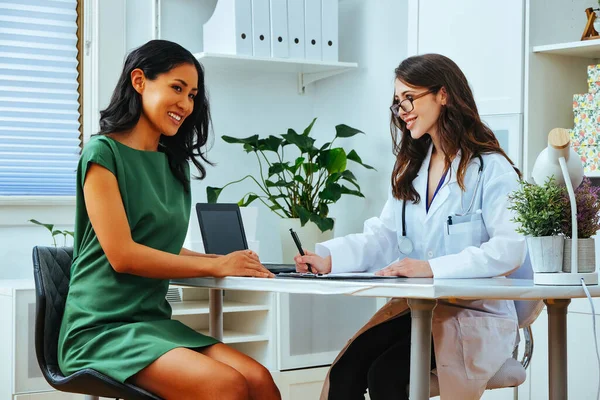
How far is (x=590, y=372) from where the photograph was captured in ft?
9.10

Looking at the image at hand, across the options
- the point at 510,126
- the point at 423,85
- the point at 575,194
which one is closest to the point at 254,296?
the point at 510,126

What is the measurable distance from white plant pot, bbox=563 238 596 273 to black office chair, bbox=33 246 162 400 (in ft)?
3.26

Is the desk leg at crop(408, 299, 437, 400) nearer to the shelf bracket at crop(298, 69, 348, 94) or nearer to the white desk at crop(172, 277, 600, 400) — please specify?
the white desk at crop(172, 277, 600, 400)

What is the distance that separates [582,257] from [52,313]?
4.02ft

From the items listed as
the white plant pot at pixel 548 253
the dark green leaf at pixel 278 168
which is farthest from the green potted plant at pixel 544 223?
the dark green leaf at pixel 278 168

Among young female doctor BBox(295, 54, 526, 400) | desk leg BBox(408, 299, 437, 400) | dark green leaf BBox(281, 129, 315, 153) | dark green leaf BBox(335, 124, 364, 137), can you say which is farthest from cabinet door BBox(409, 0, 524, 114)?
desk leg BBox(408, 299, 437, 400)

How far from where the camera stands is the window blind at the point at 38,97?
336cm

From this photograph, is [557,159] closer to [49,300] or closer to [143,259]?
[143,259]

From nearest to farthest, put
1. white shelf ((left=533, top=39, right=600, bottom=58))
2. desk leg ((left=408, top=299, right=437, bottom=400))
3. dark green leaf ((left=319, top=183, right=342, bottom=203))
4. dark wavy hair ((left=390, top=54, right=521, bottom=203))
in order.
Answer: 1. desk leg ((left=408, top=299, right=437, bottom=400))
2. dark wavy hair ((left=390, top=54, right=521, bottom=203))
3. white shelf ((left=533, top=39, right=600, bottom=58))
4. dark green leaf ((left=319, top=183, right=342, bottom=203))

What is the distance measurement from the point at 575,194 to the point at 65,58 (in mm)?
2373

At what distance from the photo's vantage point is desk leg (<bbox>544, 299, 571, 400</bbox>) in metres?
1.92

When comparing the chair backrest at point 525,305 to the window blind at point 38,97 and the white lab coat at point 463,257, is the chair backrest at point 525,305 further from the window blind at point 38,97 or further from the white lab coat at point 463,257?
the window blind at point 38,97

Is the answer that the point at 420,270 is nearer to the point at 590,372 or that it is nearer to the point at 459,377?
the point at 459,377

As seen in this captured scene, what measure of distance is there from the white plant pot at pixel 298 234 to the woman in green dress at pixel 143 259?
138cm
